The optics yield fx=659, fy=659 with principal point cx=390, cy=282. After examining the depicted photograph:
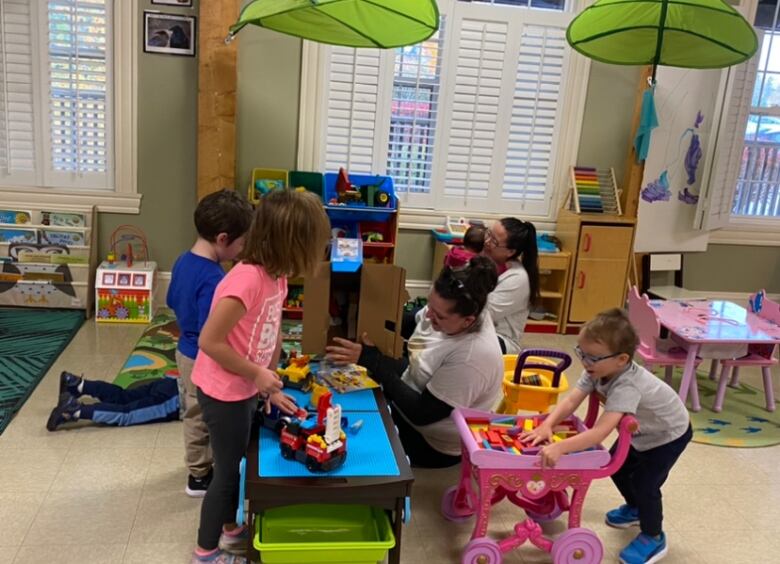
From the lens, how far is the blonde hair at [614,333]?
2002 mm

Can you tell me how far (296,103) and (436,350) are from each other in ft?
9.30

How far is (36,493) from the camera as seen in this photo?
2.34 meters

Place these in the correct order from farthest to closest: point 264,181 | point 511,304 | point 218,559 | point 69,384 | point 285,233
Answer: point 264,181 < point 511,304 < point 69,384 < point 218,559 < point 285,233

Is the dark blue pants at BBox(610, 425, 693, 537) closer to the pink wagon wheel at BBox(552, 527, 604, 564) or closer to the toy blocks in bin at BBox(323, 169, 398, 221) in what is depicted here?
the pink wagon wheel at BBox(552, 527, 604, 564)

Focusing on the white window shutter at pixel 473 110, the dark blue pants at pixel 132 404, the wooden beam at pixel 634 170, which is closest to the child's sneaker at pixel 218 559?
the dark blue pants at pixel 132 404

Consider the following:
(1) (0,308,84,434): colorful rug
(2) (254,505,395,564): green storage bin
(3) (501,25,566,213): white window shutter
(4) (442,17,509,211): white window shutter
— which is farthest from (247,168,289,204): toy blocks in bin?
(2) (254,505,395,564): green storage bin

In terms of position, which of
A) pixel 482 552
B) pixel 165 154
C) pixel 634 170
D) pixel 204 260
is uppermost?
pixel 634 170

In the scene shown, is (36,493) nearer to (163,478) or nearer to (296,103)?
(163,478)

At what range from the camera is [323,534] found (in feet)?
5.94

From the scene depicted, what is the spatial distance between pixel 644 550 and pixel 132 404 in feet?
7.10

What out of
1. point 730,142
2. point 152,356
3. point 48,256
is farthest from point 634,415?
point 48,256

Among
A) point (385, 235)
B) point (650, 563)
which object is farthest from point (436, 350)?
point (385, 235)

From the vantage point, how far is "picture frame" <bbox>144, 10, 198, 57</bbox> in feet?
14.0

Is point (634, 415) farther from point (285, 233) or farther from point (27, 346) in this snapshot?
point (27, 346)
